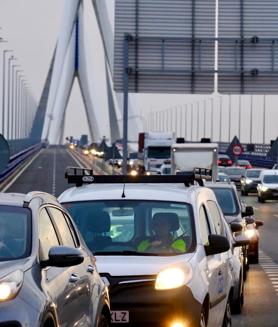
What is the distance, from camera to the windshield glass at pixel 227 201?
1893cm

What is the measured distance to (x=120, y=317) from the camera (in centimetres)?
888

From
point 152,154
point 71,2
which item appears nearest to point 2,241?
point 152,154

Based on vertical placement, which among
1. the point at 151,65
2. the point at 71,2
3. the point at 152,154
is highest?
the point at 71,2

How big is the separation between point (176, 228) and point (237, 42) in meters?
30.9

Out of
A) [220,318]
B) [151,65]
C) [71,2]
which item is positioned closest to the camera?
[220,318]

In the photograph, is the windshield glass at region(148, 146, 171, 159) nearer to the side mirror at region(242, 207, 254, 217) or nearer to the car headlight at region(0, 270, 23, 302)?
the side mirror at region(242, 207, 254, 217)

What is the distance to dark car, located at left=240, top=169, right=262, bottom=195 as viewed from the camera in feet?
188

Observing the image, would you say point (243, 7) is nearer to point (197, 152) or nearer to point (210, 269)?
point (197, 152)

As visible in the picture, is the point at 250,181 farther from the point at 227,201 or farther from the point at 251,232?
the point at 227,201

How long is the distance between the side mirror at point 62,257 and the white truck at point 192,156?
133 feet

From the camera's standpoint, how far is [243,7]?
39.8 meters

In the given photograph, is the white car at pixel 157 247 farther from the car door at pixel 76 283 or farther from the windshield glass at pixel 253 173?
the windshield glass at pixel 253 173

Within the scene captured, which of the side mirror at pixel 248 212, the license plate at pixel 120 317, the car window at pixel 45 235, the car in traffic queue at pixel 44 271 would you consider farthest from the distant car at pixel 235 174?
the car window at pixel 45 235

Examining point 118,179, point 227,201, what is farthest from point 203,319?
point 227,201
